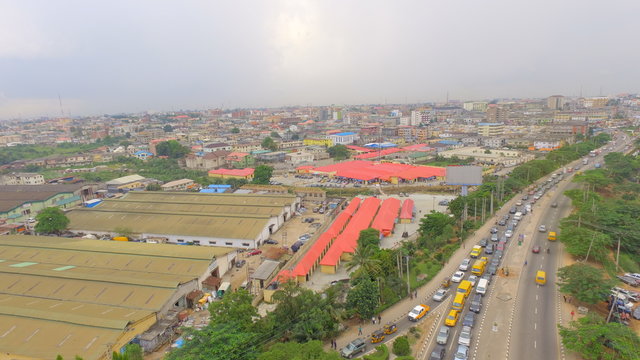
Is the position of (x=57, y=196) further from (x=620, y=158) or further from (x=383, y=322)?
(x=620, y=158)

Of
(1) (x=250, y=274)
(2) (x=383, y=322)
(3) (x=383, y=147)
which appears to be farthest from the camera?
(3) (x=383, y=147)

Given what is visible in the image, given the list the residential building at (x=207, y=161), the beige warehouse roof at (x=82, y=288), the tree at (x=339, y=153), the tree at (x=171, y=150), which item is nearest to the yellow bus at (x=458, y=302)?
the beige warehouse roof at (x=82, y=288)

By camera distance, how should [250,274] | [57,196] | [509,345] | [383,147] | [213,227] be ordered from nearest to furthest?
[509,345], [250,274], [213,227], [57,196], [383,147]

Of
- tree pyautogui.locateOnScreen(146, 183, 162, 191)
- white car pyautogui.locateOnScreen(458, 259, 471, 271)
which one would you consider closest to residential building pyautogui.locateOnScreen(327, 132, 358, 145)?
tree pyautogui.locateOnScreen(146, 183, 162, 191)

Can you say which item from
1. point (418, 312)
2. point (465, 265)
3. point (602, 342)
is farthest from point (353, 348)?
point (465, 265)

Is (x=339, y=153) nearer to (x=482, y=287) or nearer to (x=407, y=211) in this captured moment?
(x=407, y=211)

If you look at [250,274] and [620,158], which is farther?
[620,158]

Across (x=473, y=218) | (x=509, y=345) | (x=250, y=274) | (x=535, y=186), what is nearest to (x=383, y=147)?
(x=535, y=186)

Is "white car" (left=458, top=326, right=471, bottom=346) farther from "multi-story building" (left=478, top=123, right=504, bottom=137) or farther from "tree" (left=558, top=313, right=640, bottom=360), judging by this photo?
"multi-story building" (left=478, top=123, right=504, bottom=137)
